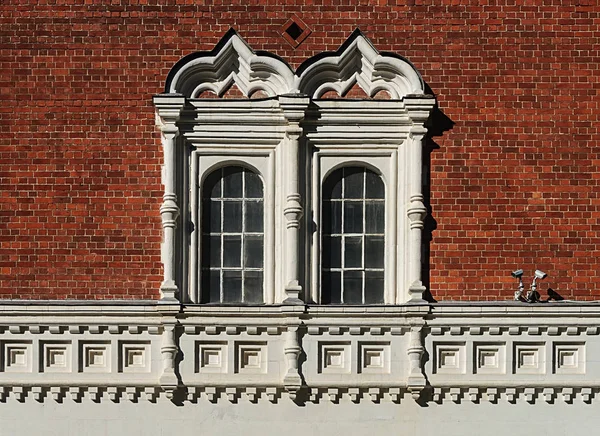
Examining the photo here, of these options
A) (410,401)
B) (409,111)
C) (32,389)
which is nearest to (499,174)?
(409,111)

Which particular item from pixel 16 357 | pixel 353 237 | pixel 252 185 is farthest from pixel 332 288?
pixel 16 357

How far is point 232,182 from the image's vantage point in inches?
591

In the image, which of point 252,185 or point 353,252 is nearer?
point 353,252

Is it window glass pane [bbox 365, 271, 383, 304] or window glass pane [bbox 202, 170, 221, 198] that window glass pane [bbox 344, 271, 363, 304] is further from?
window glass pane [bbox 202, 170, 221, 198]

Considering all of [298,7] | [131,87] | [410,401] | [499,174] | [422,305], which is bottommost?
[410,401]

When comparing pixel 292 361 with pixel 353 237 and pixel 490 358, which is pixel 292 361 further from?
pixel 490 358

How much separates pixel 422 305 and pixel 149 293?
10.8ft

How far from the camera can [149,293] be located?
14797 millimetres

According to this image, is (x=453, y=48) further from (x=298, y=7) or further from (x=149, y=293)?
(x=149, y=293)

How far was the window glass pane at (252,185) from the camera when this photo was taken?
15.0m

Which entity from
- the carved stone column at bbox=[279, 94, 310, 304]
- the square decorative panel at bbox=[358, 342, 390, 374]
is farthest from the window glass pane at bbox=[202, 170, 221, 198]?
the square decorative panel at bbox=[358, 342, 390, 374]

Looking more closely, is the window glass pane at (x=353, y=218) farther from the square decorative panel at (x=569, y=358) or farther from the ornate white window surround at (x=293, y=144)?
the square decorative panel at (x=569, y=358)

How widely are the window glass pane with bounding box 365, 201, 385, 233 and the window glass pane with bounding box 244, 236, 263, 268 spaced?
1330mm

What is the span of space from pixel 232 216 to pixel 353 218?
1478mm
